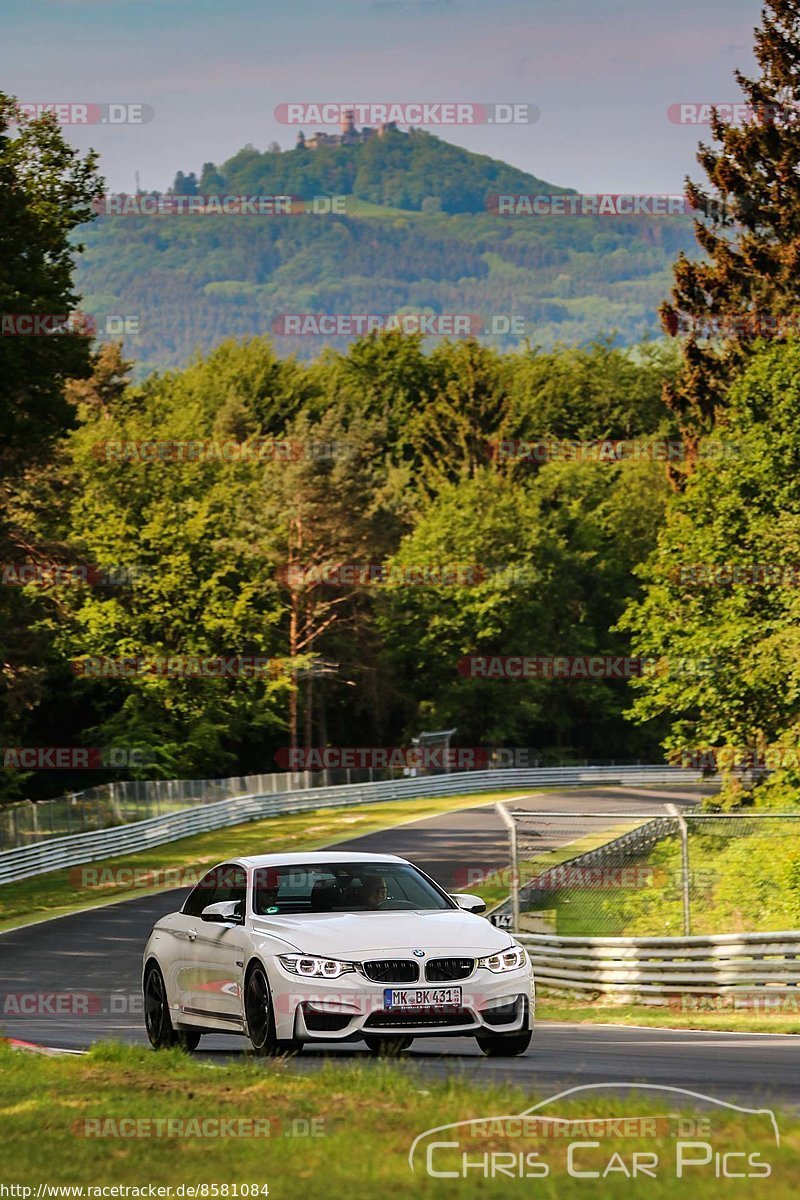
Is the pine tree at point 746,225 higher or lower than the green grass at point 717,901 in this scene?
higher

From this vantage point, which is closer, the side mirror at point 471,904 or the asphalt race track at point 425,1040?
the asphalt race track at point 425,1040

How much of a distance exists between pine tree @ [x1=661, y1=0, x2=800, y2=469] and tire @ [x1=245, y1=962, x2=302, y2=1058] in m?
41.6

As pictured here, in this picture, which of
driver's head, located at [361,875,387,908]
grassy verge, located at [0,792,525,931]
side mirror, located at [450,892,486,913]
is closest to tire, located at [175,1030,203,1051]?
driver's head, located at [361,875,387,908]

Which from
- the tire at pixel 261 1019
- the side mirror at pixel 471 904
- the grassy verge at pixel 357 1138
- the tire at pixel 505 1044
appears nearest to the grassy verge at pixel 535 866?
the side mirror at pixel 471 904

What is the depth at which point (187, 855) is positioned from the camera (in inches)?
1879

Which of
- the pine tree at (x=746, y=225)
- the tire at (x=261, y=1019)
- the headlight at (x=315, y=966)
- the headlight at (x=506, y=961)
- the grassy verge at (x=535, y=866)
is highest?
the pine tree at (x=746, y=225)

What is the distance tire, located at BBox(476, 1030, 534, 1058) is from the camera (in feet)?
40.0

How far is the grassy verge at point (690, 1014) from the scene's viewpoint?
17.1 m

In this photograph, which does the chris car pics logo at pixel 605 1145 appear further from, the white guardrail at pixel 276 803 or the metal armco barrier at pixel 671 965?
the white guardrail at pixel 276 803

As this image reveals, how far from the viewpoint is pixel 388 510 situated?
282 feet

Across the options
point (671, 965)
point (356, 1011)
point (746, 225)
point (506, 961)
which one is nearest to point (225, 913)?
point (356, 1011)

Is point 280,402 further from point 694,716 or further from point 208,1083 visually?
point 208,1083

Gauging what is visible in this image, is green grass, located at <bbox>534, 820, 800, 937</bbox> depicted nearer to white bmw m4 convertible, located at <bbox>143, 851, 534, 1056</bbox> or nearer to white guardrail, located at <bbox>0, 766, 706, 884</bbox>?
white bmw m4 convertible, located at <bbox>143, 851, 534, 1056</bbox>

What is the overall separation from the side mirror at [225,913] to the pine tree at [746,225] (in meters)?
40.9
